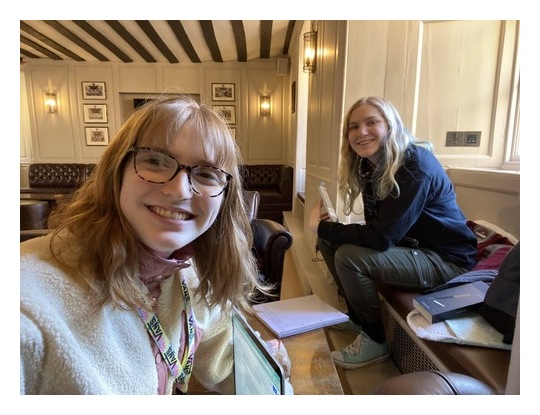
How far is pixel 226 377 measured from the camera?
0.75 m

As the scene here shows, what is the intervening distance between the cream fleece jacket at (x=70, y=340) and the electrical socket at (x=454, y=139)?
2.07 meters

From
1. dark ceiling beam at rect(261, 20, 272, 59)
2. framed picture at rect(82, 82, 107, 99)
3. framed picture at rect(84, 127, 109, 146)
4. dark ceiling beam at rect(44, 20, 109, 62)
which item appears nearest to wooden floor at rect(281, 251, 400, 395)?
dark ceiling beam at rect(261, 20, 272, 59)

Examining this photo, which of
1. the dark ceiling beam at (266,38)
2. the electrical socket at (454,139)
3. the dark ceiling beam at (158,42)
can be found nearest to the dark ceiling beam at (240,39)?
the dark ceiling beam at (266,38)

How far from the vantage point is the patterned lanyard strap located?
583mm

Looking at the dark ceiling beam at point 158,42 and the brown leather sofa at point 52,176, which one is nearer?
the dark ceiling beam at point 158,42

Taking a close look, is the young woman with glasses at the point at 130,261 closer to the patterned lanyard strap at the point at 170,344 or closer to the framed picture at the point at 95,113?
the patterned lanyard strap at the point at 170,344

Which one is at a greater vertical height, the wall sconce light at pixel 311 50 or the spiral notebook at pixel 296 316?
the wall sconce light at pixel 311 50

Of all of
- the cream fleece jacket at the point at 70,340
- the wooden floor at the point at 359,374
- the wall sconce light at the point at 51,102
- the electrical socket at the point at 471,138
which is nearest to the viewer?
the cream fleece jacket at the point at 70,340

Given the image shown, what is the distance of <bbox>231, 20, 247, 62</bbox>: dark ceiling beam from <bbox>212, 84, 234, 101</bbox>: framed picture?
0.51 meters

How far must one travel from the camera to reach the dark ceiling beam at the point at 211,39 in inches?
144
